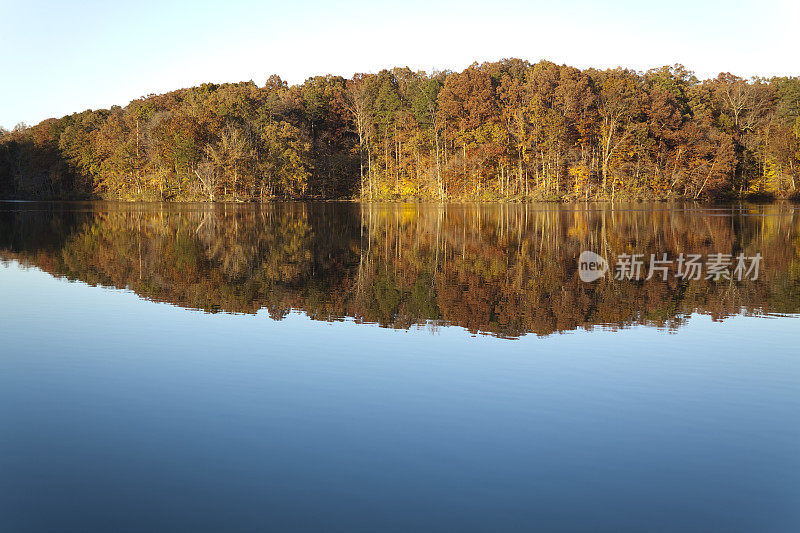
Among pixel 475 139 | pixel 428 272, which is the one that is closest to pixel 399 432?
pixel 428 272

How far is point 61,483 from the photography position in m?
5.92

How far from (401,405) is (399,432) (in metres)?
0.93

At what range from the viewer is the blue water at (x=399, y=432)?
5402 mm

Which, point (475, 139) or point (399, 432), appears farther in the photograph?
point (475, 139)

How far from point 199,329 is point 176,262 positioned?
36.5 ft

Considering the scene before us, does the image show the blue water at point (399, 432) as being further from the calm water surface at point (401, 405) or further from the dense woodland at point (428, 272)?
the dense woodland at point (428, 272)

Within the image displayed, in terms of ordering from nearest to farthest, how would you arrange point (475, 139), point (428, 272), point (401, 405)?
1. point (401, 405)
2. point (428, 272)
3. point (475, 139)

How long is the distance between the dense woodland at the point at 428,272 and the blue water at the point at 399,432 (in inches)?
88.9

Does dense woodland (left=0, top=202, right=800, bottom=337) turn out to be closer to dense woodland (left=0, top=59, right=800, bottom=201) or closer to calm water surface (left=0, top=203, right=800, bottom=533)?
calm water surface (left=0, top=203, right=800, bottom=533)

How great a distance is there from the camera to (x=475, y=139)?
280 feet

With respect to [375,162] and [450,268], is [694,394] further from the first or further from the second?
[375,162]

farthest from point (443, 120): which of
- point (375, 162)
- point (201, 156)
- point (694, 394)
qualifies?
point (694, 394)

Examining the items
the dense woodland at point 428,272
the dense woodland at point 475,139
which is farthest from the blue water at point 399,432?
the dense woodland at point 475,139

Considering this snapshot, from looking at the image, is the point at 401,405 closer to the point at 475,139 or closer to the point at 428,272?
the point at 428,272
